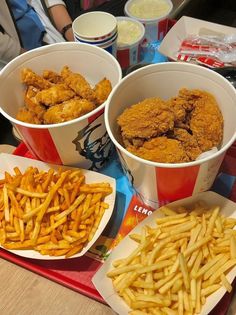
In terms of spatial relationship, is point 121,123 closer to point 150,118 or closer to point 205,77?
point 150,118

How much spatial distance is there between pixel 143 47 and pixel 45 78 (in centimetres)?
40

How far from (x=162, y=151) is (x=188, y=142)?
9 centimetres

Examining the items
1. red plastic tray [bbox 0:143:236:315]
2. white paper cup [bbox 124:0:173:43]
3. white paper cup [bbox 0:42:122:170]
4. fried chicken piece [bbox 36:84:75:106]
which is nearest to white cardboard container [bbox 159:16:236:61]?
white paper cup [bbox 124:0:173:43]

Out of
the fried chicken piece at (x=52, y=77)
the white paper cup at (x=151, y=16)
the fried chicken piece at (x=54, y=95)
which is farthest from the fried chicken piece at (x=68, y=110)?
the white paper cup at (x=151, y=16)

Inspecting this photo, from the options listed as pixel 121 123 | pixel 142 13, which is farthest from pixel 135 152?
pixel 142 13

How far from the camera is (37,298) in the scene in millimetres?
812

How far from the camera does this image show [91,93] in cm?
92

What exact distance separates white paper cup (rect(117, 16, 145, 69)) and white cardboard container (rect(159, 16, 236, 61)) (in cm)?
10

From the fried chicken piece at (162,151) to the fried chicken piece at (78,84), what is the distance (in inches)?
7.5

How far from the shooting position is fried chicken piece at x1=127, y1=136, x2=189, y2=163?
0.77 meters

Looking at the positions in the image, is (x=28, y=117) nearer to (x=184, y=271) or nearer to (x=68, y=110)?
(x=68, y=110)

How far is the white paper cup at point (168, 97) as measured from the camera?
0.74m

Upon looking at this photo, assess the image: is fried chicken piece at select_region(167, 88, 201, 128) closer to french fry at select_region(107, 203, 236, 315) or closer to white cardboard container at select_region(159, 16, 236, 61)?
french fry at select_region(107, 203, 236, 315)

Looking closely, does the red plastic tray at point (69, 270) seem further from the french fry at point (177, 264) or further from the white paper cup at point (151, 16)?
the white paper cup at point (151, 16)
